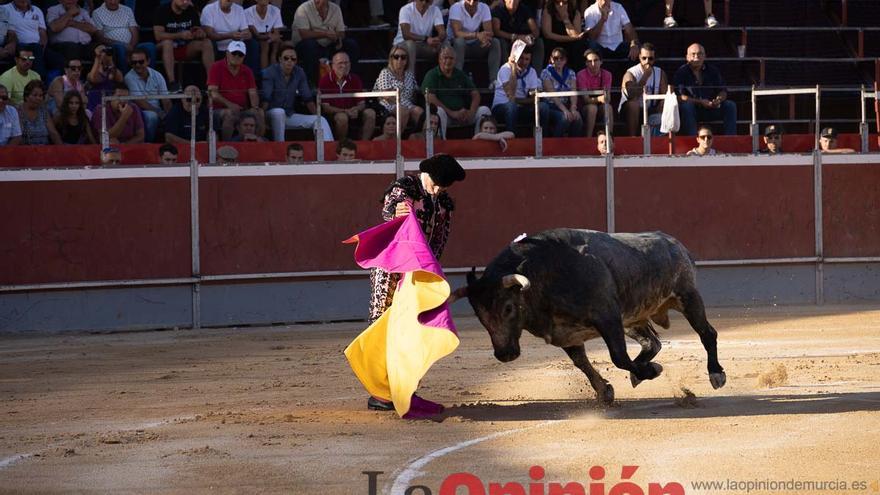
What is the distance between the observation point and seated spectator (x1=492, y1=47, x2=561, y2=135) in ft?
45.7

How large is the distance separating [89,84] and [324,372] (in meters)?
4.33

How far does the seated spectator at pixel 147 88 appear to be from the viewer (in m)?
12.5

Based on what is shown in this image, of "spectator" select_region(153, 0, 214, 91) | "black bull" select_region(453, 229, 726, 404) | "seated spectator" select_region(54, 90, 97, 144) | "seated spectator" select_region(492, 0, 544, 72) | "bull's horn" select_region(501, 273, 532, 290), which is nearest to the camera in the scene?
"bull's horn" select_region(501, 273, 532, 290)

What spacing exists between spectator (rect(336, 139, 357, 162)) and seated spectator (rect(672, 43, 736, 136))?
136 inches

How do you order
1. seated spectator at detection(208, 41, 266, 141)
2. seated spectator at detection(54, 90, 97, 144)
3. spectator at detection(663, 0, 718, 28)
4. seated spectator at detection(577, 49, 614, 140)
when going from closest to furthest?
seated spectator at detection(54, 90, 97, 144)
seated spectator at detection(208, 41, 266, 141)
seated spectator at detection(577, 49, 614, 140)
spectator at detection(663, 0, 718, 28)

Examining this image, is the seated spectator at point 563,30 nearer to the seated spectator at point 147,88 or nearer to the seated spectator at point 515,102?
the seated spectator at point 515,102

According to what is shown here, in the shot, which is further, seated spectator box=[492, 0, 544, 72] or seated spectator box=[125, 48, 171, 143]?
seated spectator box=[492, 0, 544, 72]

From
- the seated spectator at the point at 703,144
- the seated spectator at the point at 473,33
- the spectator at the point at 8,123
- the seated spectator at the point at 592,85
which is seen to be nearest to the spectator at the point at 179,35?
the spectator at the point at 8,123

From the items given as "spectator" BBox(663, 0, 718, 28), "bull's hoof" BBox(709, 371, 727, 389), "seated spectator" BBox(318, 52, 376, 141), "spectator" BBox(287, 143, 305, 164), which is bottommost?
"bull's hoof" BBox(709, 371, 727, 389)

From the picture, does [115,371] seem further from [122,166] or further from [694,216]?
[694,216]

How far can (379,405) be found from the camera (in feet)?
25.6

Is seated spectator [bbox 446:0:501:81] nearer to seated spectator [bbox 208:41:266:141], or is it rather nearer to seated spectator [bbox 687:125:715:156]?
seated spectator [bbox 687:125:715:156]

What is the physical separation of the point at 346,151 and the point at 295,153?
1.55 ft

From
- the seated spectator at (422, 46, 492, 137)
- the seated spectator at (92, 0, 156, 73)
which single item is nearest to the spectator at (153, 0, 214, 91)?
the seated spectator at (92, 0, 156, 73)
